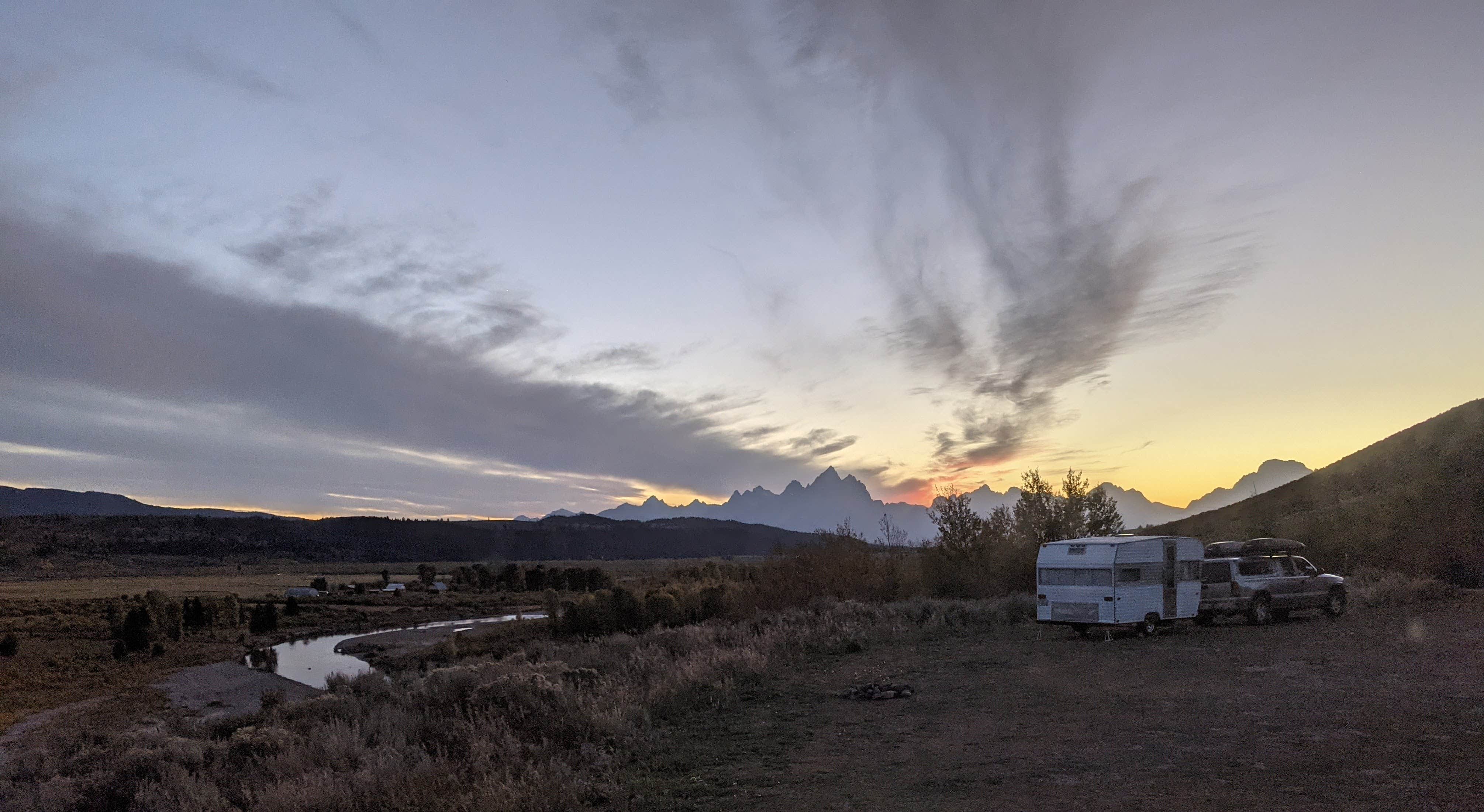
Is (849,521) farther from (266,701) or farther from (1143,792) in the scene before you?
(1143,792)

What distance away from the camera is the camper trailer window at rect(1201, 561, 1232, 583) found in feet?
73.6

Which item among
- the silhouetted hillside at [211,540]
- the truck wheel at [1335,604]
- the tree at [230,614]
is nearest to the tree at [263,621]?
the tree at [230,614]

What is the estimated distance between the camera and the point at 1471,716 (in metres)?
10.1

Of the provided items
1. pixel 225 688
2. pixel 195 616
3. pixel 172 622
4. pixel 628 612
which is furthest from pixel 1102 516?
pixel 195 616

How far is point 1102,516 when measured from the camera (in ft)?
133

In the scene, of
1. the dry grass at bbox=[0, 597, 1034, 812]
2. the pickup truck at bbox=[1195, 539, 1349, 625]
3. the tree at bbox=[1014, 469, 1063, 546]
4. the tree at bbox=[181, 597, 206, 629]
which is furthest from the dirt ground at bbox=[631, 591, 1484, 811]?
the tree at bbox=[181, 597, 206, 629]

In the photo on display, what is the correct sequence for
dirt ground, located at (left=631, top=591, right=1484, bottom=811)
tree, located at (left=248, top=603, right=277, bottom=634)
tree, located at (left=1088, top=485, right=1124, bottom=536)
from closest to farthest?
dirt ground, located at (left=631, top=591, right=1484, bottom=811) < tree, located at (left=1088, top=485, right=1124, bottom=536) < tree, located at (left=248, top=603, right=277, bottom=634)

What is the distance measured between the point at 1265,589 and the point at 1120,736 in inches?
623

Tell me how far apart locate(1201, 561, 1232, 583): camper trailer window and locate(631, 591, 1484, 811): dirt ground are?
422cm

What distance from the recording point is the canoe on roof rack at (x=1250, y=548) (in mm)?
24125

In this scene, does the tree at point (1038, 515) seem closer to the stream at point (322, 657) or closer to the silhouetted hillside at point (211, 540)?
the stream at point (322, 657)

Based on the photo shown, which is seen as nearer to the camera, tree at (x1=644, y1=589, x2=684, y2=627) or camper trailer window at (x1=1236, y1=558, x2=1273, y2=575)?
camper trailer window at (x1=1236, y1=558, x2=1273, y2=575)

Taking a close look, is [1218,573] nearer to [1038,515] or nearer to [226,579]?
[1038,515]

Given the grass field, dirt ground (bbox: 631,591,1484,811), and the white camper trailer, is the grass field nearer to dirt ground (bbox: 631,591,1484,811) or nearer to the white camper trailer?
the white camper trailer
